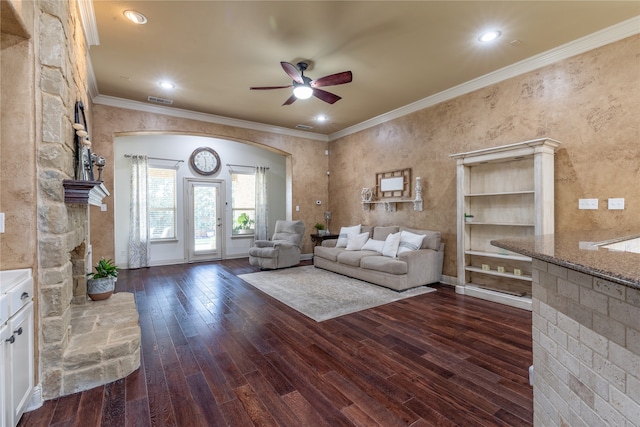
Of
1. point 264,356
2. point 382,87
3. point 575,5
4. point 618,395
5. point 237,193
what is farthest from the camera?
point 237,193

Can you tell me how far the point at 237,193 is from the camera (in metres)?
7.61

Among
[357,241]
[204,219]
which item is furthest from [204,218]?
[357,241]

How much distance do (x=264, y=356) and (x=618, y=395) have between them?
222cm

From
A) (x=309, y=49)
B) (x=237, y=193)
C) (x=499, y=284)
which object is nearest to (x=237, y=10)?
(x=309, y=49)

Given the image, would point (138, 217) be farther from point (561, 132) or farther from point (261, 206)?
point (561, 132)

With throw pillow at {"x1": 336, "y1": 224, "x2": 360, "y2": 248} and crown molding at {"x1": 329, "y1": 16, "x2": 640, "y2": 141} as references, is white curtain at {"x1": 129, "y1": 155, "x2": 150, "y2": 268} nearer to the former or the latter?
throw pillow at {"x1": 336, "y1": 224, "x2": 360, "y2": 248}

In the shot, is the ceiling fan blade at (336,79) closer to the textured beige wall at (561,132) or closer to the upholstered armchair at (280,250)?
the textured beige wall at (561,132)

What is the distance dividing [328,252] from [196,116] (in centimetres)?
374

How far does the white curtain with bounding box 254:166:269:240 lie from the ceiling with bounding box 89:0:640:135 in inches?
116

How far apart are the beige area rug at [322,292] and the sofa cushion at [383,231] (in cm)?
103

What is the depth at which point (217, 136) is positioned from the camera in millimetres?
6109

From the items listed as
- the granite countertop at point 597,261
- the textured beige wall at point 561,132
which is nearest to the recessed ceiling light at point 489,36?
the textured beige wall at point 561,132

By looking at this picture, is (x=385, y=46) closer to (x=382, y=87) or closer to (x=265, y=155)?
(x=382, y=87)

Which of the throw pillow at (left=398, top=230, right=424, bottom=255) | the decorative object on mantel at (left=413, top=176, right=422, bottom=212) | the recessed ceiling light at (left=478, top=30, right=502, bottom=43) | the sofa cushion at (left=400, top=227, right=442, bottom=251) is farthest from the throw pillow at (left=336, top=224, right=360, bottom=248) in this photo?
the recessed ceiling light at (left=478, top=30, right=502, bottom=43)
